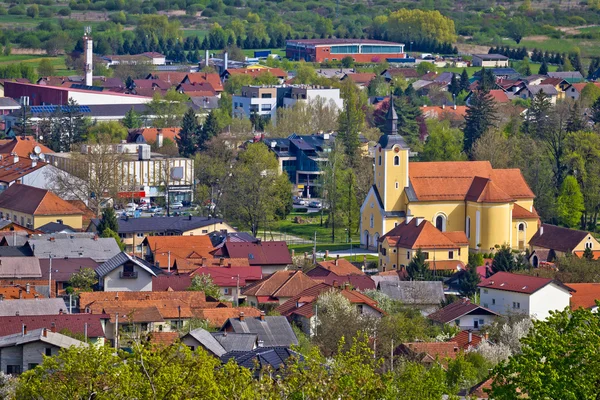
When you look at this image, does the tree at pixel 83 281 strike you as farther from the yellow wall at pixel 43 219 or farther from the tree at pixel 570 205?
the tree at pixel 570 205

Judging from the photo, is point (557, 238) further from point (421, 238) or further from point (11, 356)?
point (11, 356)

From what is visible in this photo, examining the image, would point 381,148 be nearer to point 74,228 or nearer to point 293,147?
Answer: point 74,228

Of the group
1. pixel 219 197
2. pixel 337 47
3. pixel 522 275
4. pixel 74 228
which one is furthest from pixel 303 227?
pixel 337 47

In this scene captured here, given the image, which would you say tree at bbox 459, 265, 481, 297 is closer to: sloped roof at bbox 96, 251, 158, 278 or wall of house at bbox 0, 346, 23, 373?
sloped roof at bbox 96, 251, 158, 278

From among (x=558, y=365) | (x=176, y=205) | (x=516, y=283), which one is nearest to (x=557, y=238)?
(x=516, y=283)

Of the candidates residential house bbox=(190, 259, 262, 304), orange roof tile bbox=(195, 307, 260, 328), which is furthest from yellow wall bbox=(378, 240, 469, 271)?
orange roof tile bbox=(195, 307, 260, 328)
